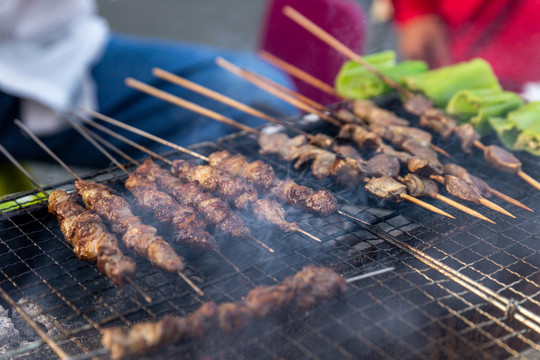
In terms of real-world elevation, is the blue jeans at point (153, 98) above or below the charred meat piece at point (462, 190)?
below

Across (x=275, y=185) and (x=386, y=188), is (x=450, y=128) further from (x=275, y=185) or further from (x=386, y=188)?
(x=275, y=185)

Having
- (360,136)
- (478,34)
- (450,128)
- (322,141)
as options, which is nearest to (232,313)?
(322,141)

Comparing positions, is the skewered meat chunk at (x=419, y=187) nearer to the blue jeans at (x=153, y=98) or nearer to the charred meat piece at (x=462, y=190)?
the charred meat piece at (x=462, y=190)

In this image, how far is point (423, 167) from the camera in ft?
12.6

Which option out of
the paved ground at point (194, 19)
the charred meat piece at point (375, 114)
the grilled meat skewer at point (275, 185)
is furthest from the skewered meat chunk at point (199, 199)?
the paved ground at point (194, 19)

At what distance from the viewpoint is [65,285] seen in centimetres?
302

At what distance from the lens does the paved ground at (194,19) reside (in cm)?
1239

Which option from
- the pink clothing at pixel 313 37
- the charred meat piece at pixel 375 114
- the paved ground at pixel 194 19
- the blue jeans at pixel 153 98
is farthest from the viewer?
the paved ground at pixel 194 19

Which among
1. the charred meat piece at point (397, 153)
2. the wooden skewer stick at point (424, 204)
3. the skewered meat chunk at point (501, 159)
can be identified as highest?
the skewered meat chunk at point (501, 159)

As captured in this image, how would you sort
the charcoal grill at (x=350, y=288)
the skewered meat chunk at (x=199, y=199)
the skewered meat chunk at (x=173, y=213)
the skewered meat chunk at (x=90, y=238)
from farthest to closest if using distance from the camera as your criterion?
1. the skewered meat chunk at (x=199, y=199)
2. the skewered meat chunk at (x=173, y=213)
3. the skewered meat chunk at (x=90, y=238)
4. the charcoal grill at (x=350, y=288)

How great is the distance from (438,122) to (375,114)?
1.93 ft

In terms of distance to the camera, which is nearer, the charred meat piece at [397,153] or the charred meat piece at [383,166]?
the charred meat piece at [383,166]

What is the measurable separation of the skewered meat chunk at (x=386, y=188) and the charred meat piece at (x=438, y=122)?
1.16 meters

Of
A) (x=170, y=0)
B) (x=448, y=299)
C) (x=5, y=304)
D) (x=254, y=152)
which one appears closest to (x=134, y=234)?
(x=5, y=304)
